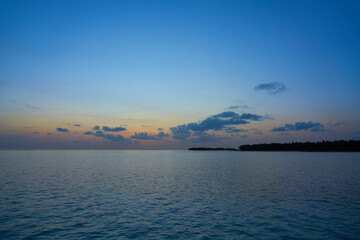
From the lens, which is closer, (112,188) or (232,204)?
(232,204)

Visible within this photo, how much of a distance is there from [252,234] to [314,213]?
34.6ft

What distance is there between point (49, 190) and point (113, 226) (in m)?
22.2

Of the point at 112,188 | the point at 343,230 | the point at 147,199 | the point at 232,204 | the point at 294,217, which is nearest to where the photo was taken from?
the point at 343,230

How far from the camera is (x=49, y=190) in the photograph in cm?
3722

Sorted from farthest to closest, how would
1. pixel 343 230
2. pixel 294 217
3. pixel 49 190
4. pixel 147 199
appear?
→ pixel 49 190 < pixel 147 199 < pixel 294 217 < pixel 343 230

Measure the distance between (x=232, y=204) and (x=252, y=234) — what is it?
10.0 metres

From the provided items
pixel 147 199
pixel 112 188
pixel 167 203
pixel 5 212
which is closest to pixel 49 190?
pixel 112 188

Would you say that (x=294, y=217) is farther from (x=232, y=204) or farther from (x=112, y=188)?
(x=112, y=188)

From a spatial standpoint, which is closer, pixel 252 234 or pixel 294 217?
pixel 252 234

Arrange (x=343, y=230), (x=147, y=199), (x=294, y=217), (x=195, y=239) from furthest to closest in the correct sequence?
(x=147, y=199)
(x=294, y=217)
(x=343, y=230)
(x=195, y=239)

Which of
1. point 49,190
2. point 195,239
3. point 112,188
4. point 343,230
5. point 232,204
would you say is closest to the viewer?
point 195,239

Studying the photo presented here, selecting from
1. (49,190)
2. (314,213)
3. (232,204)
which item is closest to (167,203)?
(232,204)

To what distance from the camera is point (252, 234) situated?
19.2 m

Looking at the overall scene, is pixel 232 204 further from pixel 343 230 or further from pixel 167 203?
pixel 343 230
